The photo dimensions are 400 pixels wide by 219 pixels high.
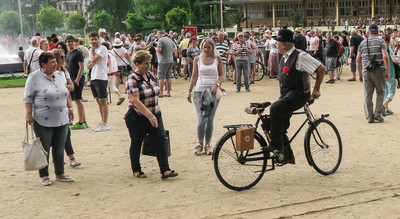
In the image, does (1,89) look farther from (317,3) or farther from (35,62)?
(317,3)

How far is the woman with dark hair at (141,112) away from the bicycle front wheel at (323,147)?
1.63 metres

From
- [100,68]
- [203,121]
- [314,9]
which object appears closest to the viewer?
[203,121]

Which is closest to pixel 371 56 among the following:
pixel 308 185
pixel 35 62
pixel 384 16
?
pixel 308 185

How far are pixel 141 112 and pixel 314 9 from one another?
71273 mm

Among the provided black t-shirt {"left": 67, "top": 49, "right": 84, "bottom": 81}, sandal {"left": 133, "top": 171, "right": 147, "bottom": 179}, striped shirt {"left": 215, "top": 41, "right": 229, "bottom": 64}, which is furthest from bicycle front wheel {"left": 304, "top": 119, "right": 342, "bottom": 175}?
striped shirt {"left": 215, "top": 41, "right": 229, "bottom": 64}

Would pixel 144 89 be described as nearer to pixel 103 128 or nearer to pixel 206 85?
pixel 206 85

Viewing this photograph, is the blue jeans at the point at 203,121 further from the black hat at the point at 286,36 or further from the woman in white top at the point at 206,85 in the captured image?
the black hat at the point at 286,36

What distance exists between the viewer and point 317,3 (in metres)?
75.6

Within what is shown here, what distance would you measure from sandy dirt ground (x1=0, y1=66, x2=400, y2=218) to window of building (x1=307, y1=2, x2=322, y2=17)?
66.3m

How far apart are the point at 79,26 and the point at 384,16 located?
41.8 meters

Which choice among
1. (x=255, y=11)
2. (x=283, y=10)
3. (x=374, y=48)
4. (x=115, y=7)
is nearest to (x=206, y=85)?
(x=374, y=48)

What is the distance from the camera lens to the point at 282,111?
7.01 m

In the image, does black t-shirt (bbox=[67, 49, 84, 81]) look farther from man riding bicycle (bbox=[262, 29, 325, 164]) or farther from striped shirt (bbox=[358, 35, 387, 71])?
man riding bicycle (bbox=[262, 29, 325, 164])

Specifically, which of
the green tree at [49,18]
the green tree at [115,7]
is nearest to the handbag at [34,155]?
the green tree at [49,18]
